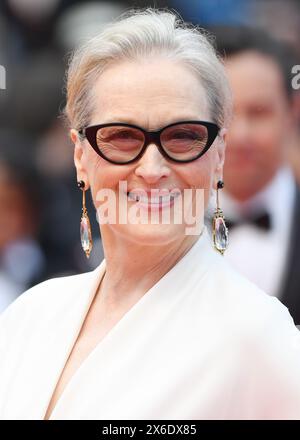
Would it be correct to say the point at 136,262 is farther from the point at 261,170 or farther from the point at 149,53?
the point at 261,170

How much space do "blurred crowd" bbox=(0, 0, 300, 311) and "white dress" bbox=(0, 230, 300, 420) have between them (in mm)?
1118

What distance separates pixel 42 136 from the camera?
A: 2779 millimetres

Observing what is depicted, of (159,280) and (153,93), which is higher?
(153,93)

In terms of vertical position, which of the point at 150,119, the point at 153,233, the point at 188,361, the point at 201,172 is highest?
the point at 150,119

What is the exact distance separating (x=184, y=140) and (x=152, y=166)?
0.28 ft

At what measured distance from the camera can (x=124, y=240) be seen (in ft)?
4.88

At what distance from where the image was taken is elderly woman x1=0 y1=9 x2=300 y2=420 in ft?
4.29

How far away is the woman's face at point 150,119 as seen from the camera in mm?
1353

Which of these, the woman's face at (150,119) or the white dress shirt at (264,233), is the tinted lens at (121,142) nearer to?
the woman's face at (150,119)

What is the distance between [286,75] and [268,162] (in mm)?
351

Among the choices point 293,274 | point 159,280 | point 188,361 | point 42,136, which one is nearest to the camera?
point 188,361

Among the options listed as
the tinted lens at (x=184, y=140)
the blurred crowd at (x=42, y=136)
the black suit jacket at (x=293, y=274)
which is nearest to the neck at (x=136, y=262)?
the tinted lens at (x=184, y=140)

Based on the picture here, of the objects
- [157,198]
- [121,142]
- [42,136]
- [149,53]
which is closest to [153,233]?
[157,198]
